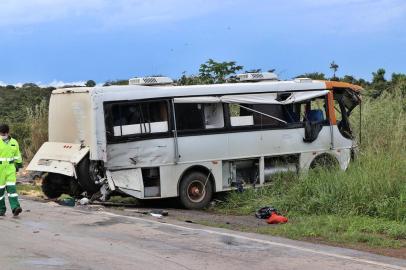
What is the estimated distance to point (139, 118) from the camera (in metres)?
12.9

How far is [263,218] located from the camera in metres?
12.0

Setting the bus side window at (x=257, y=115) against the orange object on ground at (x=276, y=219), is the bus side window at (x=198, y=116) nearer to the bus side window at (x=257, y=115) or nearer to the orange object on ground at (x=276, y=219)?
the bus side window at (x=257, y=115)

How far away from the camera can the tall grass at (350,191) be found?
11.4m

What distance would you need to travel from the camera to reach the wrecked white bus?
12.7 m

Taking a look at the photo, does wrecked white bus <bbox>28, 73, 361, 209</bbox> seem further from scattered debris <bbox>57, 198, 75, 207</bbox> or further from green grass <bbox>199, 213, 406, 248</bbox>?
green grass <bbox>199, 213, 406, 248</bbox>

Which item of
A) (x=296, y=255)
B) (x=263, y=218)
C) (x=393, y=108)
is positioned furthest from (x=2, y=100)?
(x=296, y=255)

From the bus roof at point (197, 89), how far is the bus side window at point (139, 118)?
210mm

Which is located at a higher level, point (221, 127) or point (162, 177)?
point (221, 127)

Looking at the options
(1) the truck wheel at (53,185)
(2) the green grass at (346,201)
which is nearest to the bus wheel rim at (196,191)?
(2) the green grass at (346,201)

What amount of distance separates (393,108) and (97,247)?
1252 centimetres

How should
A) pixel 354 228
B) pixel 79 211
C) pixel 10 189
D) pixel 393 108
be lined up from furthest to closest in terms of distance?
pixel 393 108
pixel 79 211
pixel 10 189
pixel 354 228

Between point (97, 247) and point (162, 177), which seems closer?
point (97, 247)

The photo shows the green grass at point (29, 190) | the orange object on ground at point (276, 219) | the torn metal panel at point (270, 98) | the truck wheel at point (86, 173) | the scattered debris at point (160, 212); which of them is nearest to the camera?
the orange object on ground at point (276, 219)

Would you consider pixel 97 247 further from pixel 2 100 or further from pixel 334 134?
pixel 2 100
